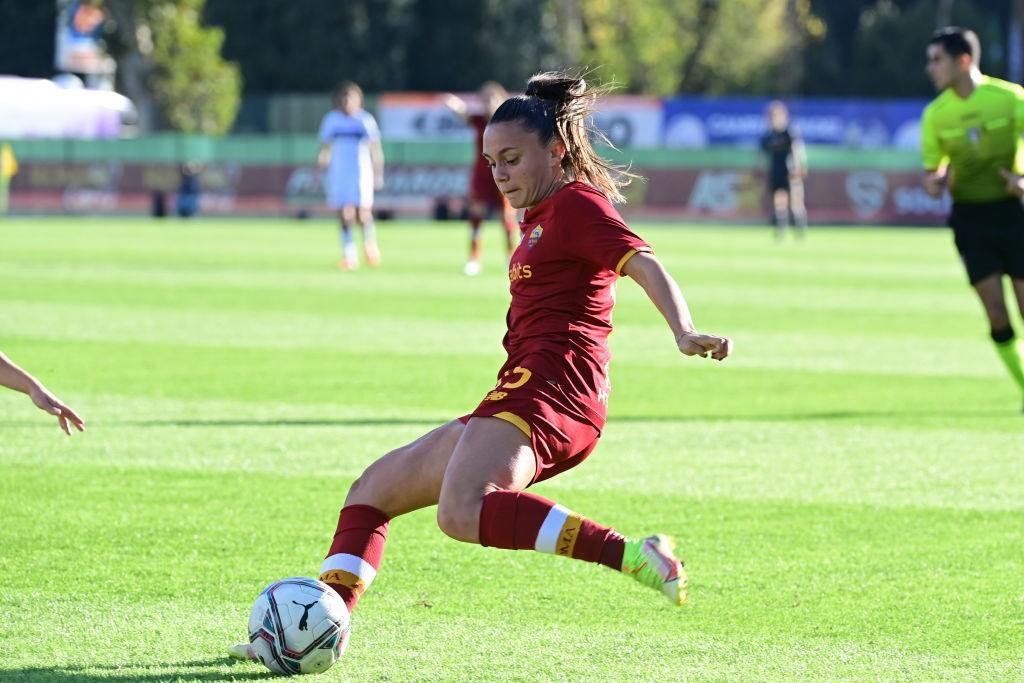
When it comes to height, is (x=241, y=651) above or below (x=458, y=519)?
below

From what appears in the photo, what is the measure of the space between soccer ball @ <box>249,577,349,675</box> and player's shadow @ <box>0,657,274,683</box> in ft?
0.30

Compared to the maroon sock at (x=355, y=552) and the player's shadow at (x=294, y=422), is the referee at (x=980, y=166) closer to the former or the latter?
the player's shadow at (x=294, y=422)

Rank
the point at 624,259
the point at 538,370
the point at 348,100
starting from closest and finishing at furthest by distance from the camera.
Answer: the point at 624,259
the point at 538,370
the point at 348,100

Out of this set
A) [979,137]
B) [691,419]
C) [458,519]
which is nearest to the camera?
[458,519]

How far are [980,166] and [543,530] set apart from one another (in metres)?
7.33

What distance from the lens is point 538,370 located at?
5043mm

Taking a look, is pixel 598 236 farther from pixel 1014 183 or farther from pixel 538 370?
pixel 1014 183

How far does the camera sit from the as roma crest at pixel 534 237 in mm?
5141

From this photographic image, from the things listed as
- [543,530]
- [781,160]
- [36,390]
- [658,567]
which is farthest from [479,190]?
[658,567]

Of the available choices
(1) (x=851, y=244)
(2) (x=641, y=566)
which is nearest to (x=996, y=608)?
(2) (x=641, y=566)

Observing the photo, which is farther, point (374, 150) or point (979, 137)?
point (374, 150)

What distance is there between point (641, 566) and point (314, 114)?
5650cm

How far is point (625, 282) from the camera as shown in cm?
2317

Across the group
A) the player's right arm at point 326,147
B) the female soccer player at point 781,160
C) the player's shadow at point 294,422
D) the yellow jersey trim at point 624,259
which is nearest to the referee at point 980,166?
the player's shadow at point 294,422
